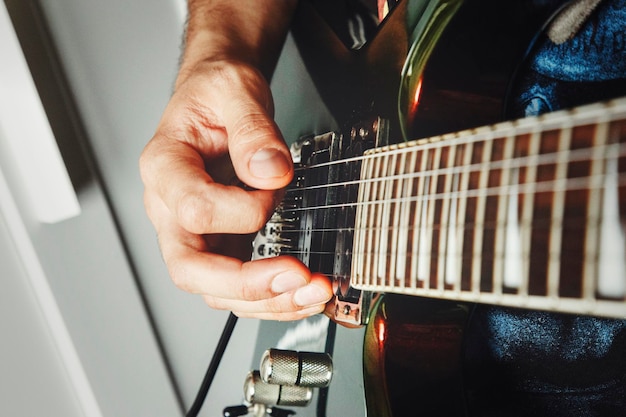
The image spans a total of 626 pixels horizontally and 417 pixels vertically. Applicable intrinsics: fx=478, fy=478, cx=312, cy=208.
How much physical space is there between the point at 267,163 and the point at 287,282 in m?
0.13

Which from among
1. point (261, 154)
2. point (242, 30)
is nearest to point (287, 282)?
point (261, 154)

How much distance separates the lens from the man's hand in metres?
0.50

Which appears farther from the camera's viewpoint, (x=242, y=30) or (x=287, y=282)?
(x=242, y=30)

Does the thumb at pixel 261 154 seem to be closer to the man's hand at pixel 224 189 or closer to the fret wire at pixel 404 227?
the man's hand at pixel 224 189

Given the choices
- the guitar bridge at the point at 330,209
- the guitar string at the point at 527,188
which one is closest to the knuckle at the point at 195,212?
the guitar bridge at the point at 330,209

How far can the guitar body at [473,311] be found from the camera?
40 centimetres

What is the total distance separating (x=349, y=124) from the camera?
544mm

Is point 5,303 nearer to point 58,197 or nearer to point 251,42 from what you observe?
point 58,197

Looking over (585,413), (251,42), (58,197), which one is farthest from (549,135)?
(58,197)

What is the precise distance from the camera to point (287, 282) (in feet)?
1.65

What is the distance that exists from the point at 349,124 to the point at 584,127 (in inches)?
12.1

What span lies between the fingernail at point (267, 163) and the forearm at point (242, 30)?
31cm

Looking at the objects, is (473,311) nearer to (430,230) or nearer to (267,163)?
(430,230)

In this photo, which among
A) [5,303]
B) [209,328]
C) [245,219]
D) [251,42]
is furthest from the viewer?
[209,328]
